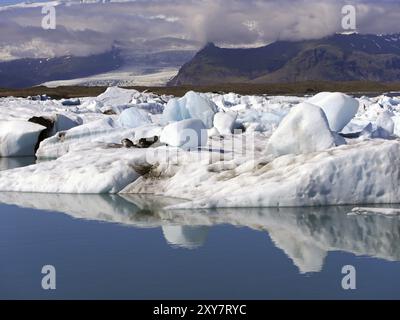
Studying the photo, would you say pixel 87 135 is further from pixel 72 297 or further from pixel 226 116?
pixel 72 297

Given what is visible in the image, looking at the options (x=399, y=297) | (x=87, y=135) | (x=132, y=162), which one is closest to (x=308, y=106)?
(x=132, y=162)

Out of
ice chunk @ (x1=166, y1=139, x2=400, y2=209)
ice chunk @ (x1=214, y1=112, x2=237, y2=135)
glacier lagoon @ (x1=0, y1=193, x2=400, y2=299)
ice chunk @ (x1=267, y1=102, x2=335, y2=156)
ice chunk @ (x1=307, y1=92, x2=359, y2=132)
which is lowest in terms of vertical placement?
glacier lagoon @ (x1=0, y1=193, x2=400, y2=299)

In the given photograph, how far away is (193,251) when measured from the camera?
7965 millimetres

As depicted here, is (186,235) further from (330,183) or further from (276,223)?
(330,183)

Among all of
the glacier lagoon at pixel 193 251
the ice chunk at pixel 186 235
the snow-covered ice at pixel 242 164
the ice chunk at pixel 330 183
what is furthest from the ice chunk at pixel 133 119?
the ice chunk at pixel 186 235

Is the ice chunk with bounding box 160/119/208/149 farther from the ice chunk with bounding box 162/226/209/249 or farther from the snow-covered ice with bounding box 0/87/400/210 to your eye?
the ice chunk with bounding box 162/226/209/249

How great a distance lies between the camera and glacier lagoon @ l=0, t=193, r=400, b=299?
643 cm

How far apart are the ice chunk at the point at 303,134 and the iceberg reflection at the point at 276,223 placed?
158 cm

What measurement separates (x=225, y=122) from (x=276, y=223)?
7.73m

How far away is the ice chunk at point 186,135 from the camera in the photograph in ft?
43.8

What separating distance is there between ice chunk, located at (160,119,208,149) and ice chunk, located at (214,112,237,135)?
2.98 meters

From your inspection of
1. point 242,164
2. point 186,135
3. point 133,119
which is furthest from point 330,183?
point 133,119

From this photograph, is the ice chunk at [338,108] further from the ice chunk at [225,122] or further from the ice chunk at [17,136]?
the ice chunk at [17,136]

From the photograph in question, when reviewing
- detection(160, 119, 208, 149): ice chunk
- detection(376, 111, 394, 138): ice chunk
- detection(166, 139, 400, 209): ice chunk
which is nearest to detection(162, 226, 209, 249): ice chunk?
detection(166, 139, 400, 209): ice chunk
